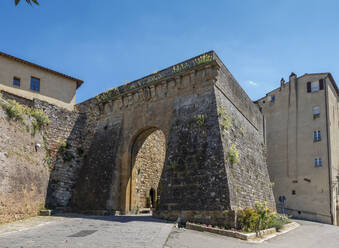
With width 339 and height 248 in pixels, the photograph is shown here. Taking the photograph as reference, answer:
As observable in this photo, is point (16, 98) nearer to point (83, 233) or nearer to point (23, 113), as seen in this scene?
point (23, 113)

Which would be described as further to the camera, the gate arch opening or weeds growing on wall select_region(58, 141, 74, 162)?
weeds growing on wall select_region(58, 141, 74, 162)

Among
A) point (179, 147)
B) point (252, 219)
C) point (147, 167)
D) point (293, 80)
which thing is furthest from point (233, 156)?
point (293, 80)

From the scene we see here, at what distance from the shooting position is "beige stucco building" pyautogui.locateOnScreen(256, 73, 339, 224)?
2333 centimetres

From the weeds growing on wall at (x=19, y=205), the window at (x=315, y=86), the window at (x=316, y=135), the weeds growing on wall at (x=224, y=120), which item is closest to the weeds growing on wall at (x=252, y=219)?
the weeds growing on wall at (x=224, y=120)

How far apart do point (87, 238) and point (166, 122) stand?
24.1ft

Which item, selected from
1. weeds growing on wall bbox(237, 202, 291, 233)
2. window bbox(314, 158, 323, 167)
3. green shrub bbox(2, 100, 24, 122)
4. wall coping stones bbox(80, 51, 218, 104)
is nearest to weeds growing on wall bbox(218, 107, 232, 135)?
wall coping stones bbox(80, 51, 218, 104)

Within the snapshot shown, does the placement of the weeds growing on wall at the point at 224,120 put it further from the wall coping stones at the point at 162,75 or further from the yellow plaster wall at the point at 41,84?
the yellow plaster wall at the point at 41,84

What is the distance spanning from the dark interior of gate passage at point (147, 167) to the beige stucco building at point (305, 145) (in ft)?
31.1

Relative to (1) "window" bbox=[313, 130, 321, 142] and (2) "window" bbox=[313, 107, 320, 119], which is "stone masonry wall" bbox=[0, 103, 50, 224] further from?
(2) "window" bbox=[313, 107, 320, 119]

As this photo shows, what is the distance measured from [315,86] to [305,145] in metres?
4.84

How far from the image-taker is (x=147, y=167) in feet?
57.7

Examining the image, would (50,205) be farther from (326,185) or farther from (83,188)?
(326,185)

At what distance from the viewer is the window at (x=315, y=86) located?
83.7ft

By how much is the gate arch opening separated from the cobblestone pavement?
14.9 feet
